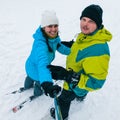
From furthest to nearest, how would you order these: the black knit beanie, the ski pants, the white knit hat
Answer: the ski pants
the white knit hat
the black knit beanie

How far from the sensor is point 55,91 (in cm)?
385

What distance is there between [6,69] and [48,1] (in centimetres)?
467

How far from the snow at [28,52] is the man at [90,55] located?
53.6 inches

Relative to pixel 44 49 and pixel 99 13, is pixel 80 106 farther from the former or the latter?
pixel 99 13

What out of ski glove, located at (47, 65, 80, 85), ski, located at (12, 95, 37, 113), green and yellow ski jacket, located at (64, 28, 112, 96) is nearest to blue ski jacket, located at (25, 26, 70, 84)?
ski glove, located at (47, 65, 80, 85)

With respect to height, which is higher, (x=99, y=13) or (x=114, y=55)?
(x=99, y=13)

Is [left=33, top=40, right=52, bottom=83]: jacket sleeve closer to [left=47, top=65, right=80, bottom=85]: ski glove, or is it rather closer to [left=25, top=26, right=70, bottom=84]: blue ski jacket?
[left=25, top=26, right=70, bottom=84]: blue ski jacket

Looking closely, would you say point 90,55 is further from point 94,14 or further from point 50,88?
point 50,88

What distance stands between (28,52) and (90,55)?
343 centimetres

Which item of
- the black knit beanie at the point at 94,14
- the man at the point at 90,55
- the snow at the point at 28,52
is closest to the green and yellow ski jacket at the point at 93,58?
the man at the point at 90,55

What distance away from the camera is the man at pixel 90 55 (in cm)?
365

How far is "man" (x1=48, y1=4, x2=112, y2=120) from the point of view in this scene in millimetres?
3654

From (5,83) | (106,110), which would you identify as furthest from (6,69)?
(106,110)

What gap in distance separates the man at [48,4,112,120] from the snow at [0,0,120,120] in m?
1.36
